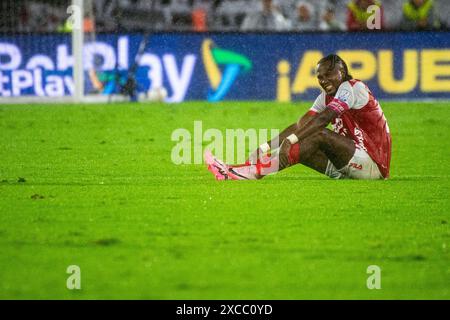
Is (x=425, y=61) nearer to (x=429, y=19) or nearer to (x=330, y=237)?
(x=429, y=19)

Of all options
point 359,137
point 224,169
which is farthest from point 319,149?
point 224,169

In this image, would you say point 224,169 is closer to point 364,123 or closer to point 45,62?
point 364,123

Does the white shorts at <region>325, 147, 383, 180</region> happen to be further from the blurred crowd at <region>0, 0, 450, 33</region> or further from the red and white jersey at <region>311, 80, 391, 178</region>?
the blurred crowd at <region>0, 0, 450, 33</region>

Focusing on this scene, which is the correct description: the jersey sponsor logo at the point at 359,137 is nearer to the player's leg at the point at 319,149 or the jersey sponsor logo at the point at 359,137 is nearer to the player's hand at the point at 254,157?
the player's leg at the point at 319,149

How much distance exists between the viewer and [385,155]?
12.4m

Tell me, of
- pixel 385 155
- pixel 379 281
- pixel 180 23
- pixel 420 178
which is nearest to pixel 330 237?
pixel 379 281

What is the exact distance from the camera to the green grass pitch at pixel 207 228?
7660mm

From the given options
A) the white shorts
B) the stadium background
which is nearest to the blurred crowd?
the stadium background

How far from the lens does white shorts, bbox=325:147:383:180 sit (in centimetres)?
1230

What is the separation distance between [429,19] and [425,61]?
206 cm

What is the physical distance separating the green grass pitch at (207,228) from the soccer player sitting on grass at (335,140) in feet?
0.65

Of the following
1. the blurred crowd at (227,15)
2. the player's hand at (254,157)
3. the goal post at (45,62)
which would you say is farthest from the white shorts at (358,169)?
the goal post at (45,62)

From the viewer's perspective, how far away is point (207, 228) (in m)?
9.77

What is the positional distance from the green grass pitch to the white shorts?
0.12 metres
